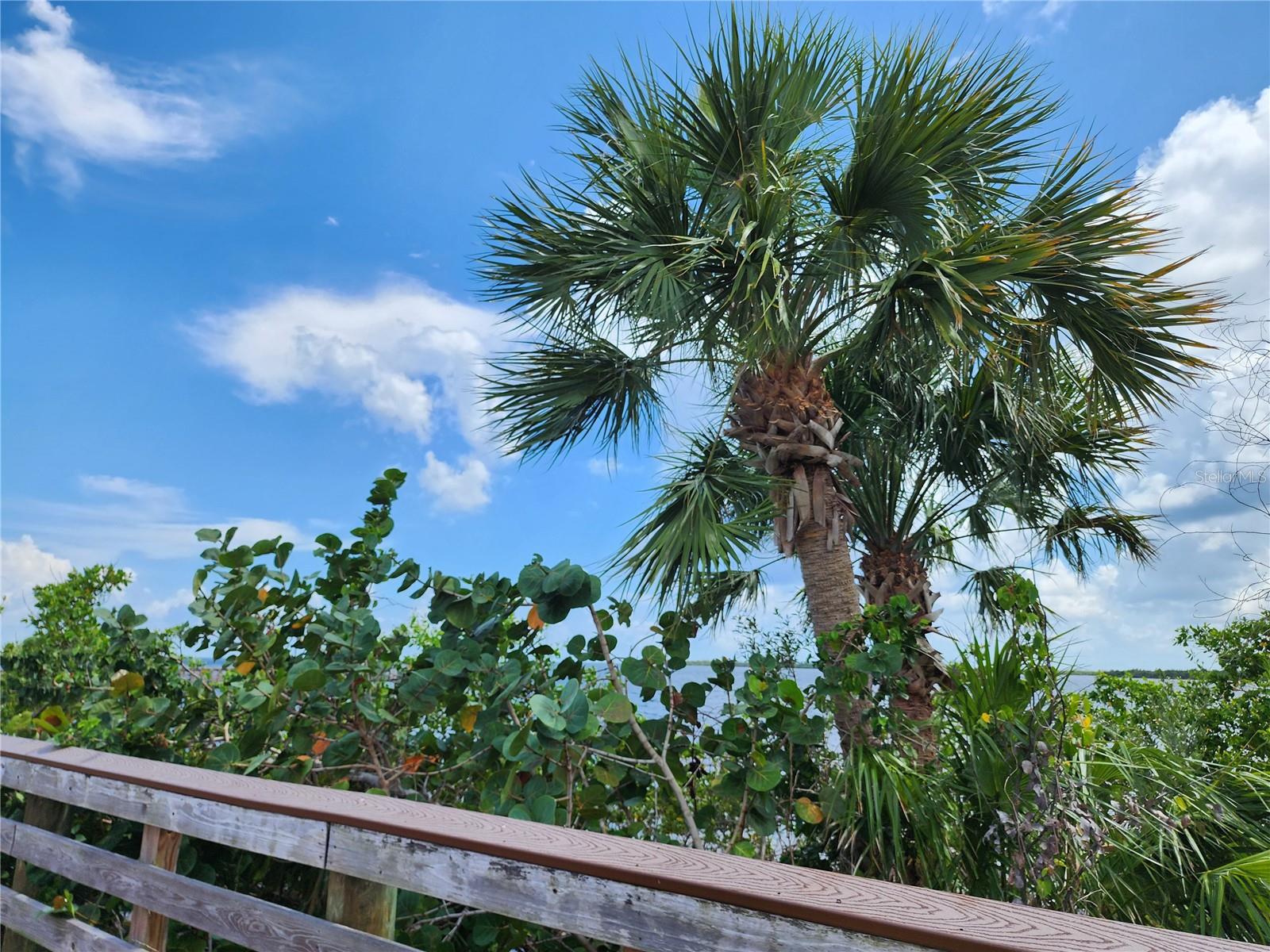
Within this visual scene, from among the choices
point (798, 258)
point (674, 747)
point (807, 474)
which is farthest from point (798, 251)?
point (674, 747)

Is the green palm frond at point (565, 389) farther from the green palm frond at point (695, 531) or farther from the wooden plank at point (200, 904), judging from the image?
the wooden plank at point (200, 904)

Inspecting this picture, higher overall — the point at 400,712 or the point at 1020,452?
the point at 1020,452

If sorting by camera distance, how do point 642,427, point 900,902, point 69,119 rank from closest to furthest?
point 900,902 < point 69,119 < point 642,427

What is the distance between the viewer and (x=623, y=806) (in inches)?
102

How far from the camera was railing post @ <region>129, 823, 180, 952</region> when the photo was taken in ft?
6.34

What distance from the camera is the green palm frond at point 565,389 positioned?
561 centimetres

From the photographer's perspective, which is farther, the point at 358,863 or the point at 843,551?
the point at 843,551

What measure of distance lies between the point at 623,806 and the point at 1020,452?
522 cm

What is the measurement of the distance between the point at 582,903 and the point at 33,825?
2.27 metres

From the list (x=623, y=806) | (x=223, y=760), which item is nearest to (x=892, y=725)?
(x=623, y=806)

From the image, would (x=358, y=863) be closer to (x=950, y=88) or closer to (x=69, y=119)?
(x=69, y=119)

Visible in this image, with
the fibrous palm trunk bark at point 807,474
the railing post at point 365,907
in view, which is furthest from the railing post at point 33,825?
the fibrous palm trunk bark at point 807,474

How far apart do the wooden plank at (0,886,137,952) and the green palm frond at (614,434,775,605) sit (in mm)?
2665

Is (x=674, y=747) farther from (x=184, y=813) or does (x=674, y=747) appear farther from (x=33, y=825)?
(x=33, y=825)
